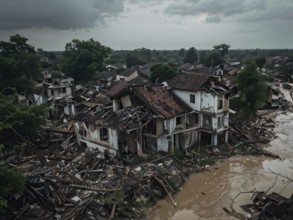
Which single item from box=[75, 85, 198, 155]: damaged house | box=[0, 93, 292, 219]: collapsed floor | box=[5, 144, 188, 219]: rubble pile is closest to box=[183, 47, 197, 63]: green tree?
box=[0, 93, 292, 219]: collapsed floor

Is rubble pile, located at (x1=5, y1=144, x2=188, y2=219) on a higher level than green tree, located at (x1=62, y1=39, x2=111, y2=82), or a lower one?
lower

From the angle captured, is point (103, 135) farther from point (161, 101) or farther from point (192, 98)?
point (192, 98)

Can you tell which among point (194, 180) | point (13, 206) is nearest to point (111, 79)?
point (194, 180)

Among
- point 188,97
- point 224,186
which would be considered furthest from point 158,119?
point 224,186

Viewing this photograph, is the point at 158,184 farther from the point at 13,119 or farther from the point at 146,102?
the point at 13,119

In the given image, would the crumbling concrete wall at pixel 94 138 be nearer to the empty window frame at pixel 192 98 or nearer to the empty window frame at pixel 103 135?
the empty window frame at pixel 103 135

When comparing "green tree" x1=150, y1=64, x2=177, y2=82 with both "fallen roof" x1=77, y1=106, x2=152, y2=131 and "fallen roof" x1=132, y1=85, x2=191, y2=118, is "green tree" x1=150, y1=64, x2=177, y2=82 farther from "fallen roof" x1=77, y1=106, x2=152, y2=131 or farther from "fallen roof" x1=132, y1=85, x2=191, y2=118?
"fallen roof" x1=77, y1=106, x2=152, y2=131
